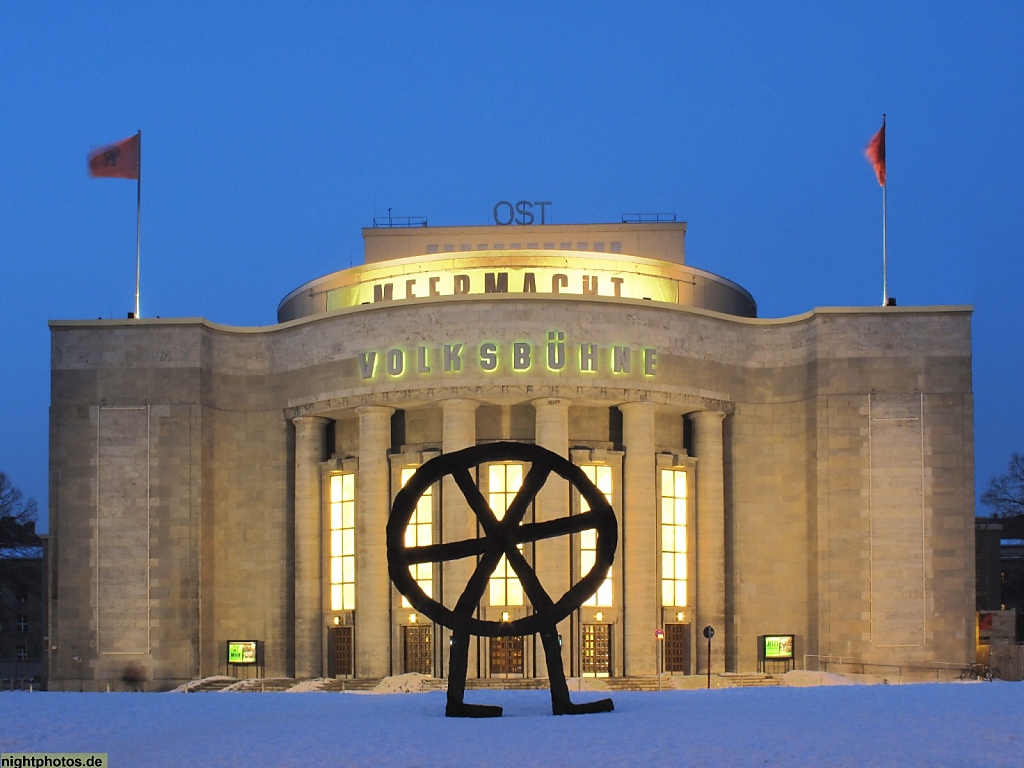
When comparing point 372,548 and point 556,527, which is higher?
point 556,527

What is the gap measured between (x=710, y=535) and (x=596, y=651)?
25.8ft

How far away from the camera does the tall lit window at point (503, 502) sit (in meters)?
69.1

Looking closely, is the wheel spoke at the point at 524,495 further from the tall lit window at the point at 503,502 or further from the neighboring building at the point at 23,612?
the neighboring building at the point at 23,612

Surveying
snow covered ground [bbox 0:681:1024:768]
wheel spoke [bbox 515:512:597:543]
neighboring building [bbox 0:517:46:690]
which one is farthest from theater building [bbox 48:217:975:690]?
neighboring building [bbox 0:517:46:690]

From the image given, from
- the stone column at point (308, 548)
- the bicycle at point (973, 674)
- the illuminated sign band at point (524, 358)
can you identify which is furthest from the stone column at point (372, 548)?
the bicycle at point (973, 674)

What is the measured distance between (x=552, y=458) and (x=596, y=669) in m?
31.9

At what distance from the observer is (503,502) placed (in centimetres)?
6956

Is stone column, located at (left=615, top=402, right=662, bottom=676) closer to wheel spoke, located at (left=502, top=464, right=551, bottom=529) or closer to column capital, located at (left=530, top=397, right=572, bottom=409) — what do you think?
column capital, located at (left=530, top=397, right=572, bottom=409)

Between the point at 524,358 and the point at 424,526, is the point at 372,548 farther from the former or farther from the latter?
the point at 524,358

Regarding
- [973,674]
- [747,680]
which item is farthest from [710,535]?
[973,674]

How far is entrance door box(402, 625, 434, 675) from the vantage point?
6981cm

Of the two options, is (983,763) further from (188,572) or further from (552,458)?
(188,572)

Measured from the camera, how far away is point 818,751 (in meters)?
31.0

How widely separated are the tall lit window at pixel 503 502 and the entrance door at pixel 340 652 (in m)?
7.78
